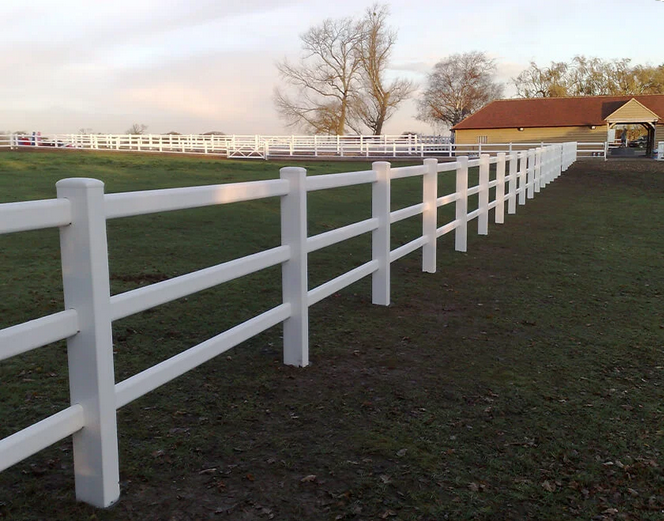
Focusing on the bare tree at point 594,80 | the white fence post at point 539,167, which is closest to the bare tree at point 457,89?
the bare tree at point 594,80

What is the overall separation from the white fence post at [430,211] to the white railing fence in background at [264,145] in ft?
120

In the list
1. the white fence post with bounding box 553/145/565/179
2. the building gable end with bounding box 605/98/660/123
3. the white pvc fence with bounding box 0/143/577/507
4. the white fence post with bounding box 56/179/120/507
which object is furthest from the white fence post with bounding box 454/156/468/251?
the building gable end with bounding box 605/98/660/123

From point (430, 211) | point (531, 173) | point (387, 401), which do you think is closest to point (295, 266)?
point (387, 401)

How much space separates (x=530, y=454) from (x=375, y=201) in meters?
3.26

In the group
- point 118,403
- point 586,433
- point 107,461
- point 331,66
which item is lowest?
point 586,433

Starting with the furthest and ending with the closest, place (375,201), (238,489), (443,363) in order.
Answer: (375,201)
(443,363)
(238,489)

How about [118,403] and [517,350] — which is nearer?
[118,403]

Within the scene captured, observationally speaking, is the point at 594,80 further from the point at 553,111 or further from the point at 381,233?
the point at 381,233

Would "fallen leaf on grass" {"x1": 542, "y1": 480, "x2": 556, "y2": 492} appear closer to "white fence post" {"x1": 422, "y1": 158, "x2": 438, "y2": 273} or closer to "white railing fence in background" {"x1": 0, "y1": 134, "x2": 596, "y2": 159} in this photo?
"white fence post" {"x1": 422, "y1": 158, "x2": 438, "y2": 273}

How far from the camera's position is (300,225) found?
462 cm

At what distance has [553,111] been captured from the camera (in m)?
58.9

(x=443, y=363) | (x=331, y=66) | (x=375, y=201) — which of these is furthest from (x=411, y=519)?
(x=331, y=66)

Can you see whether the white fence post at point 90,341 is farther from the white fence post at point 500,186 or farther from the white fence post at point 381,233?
the white fence post at point 500,186

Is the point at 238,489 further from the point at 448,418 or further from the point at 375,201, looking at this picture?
the point at 375,201
